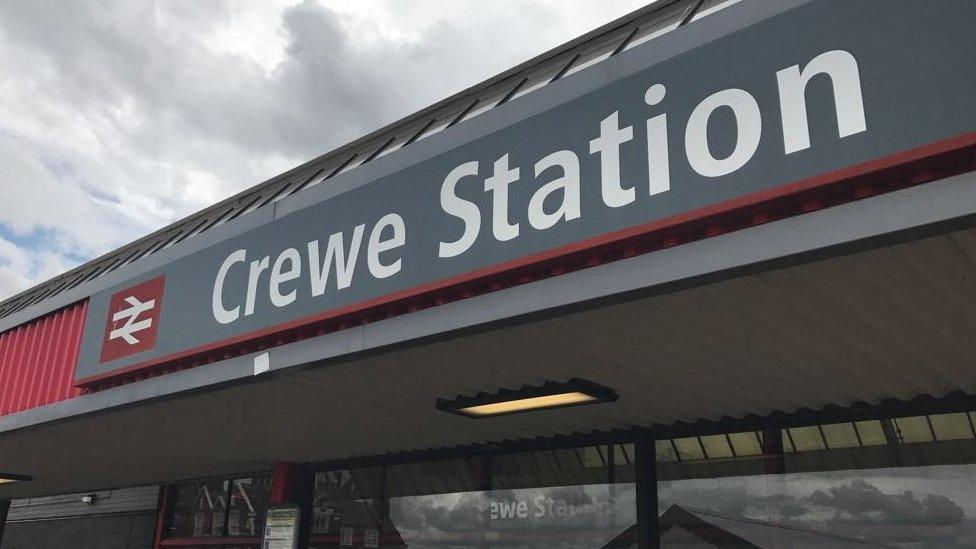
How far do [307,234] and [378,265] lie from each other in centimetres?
82

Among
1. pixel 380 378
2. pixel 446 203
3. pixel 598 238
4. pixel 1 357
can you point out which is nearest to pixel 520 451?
pixel 380 378

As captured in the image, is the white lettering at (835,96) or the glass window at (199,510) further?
the glass window at (199,510)

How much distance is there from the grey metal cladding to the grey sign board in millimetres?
511

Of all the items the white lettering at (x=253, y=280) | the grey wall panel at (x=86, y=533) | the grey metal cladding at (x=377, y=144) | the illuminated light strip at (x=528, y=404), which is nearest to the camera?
the illuminated light strip at (x=528, y=404)

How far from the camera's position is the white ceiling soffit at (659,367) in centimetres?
380

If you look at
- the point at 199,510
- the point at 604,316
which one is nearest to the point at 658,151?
the point at 604,316

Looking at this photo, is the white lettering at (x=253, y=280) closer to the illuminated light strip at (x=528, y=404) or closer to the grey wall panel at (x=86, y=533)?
the illuminated light strip at (x=528, y=404)

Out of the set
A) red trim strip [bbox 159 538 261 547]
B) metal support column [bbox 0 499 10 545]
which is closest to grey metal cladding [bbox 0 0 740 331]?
red trim strip [bbox 159 538 261 547]

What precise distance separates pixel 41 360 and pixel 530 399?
532 cm

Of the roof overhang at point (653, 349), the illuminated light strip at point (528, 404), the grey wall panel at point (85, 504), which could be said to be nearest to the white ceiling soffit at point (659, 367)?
the roof overhang at point (653, 349)

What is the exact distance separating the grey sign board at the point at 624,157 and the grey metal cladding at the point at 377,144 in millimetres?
511

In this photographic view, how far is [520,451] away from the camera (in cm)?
778

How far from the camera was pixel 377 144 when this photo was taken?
26.6 ft

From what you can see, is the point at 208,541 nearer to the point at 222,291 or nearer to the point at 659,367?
the point at 222,291
